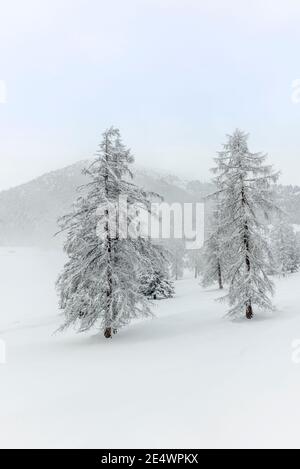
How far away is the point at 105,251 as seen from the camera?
15.8m

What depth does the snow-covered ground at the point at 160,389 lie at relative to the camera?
22.6ft

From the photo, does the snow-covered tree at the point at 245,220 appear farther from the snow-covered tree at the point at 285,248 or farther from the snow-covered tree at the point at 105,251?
the snow-covered tree at the point at 285,248

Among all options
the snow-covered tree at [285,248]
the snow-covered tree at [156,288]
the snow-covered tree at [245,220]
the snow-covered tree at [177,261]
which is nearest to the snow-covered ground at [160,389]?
the snow-covered tree at [245,220]

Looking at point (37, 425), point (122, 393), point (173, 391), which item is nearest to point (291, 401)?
point (173, 391)

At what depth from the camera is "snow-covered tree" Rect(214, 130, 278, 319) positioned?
674 inches

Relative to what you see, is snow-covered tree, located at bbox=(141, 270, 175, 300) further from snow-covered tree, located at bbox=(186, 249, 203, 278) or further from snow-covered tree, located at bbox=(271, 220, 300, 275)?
snow-covered tree, located at bbox=(271, 220, 300, 275)

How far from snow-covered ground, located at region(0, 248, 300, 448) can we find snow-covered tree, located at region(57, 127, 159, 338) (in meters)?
1.73

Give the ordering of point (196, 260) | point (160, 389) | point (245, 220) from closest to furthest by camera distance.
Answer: point (160, 389) → point (245, 220) → point (196, 260)

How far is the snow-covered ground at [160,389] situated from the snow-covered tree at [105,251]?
1.73 m

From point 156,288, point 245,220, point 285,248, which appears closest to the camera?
point 245,220

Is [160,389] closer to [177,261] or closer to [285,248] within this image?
[285,248]

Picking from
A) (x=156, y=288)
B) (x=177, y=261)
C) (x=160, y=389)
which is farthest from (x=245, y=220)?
(x=177, y=261)

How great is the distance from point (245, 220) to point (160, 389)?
11.2 metres
